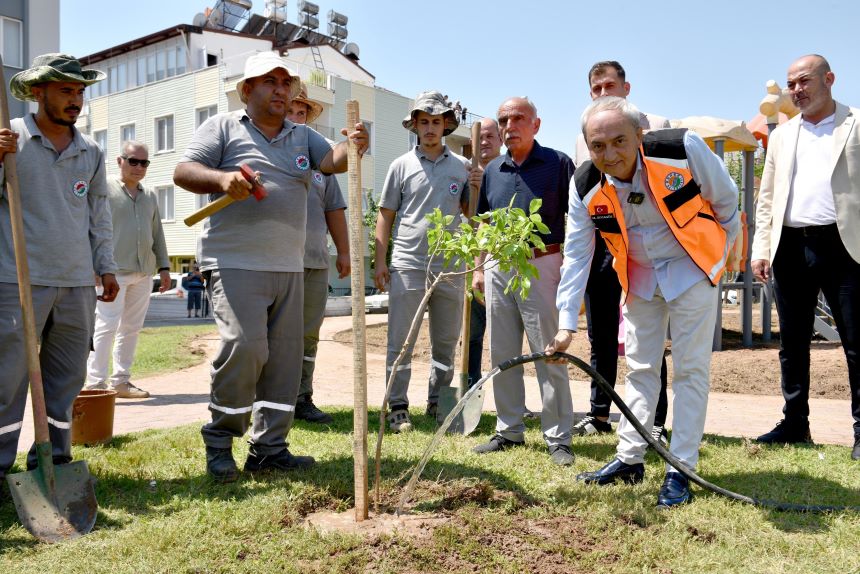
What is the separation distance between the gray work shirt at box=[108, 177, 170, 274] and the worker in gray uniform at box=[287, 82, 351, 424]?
198 cm

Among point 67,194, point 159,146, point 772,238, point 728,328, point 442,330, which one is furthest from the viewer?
point 159,146

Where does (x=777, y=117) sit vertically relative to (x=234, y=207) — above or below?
above

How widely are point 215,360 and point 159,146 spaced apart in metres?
33.5

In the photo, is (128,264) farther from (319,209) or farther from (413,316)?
(413,316)

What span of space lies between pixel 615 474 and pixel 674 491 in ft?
1.40

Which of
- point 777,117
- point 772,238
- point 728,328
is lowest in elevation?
point 728,328

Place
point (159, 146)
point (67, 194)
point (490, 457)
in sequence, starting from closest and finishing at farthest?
point (67, 194) < point (490, 457) < point (159, 146)

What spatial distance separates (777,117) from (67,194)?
35.0 ft

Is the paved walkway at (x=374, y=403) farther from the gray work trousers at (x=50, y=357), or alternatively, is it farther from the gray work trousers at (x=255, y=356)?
the gray work trousers at (x=255, y=356)

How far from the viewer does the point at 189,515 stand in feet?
12.0

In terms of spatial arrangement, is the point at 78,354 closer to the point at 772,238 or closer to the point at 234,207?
the point at 234,207

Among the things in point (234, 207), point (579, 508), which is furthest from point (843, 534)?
point (234, 207)

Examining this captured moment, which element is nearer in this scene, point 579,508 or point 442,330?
point 579,508

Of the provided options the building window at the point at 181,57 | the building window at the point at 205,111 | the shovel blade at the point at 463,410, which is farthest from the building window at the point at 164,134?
the shovel blade at the point at 463,410
